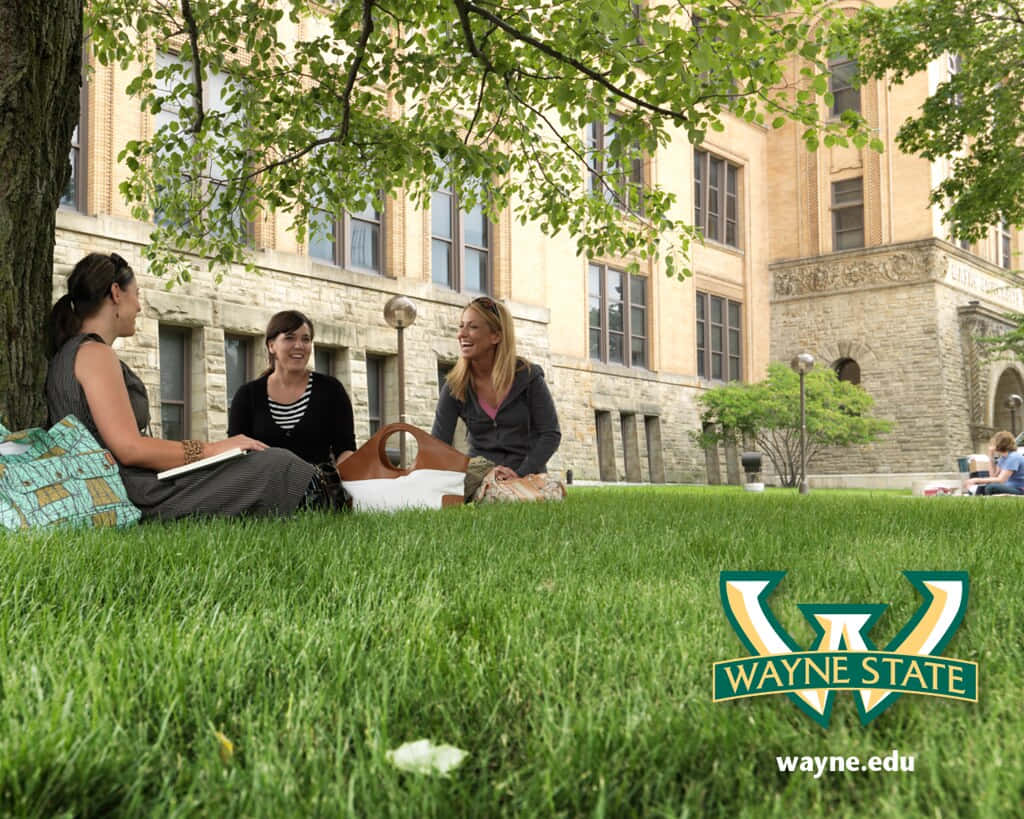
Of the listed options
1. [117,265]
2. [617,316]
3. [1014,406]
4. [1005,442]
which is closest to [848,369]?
[1014,406]

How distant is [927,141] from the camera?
13.0 metres

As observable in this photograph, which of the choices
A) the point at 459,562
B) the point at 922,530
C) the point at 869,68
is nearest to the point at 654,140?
the point at 922,530

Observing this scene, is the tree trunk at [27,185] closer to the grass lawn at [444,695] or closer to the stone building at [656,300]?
the grass lawn at [444,695]

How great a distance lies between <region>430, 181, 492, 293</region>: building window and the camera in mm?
21547

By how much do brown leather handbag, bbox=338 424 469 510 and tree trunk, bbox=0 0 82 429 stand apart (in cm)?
202

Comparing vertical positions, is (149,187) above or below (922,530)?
above

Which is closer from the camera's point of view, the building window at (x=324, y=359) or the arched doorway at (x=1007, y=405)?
the building window at (x=324, y=359)

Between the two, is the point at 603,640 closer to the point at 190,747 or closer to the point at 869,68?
the point at 190,747

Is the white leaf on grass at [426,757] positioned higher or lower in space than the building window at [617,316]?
lower

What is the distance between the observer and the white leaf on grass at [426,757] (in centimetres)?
131

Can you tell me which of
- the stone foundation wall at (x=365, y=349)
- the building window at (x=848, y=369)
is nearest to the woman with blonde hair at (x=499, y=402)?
the stone foundation wall at (x=365, y=349)

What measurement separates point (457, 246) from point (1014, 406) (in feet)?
74.0

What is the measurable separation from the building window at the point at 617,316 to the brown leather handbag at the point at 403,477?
2004 centimetres

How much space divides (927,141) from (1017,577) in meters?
11.6
